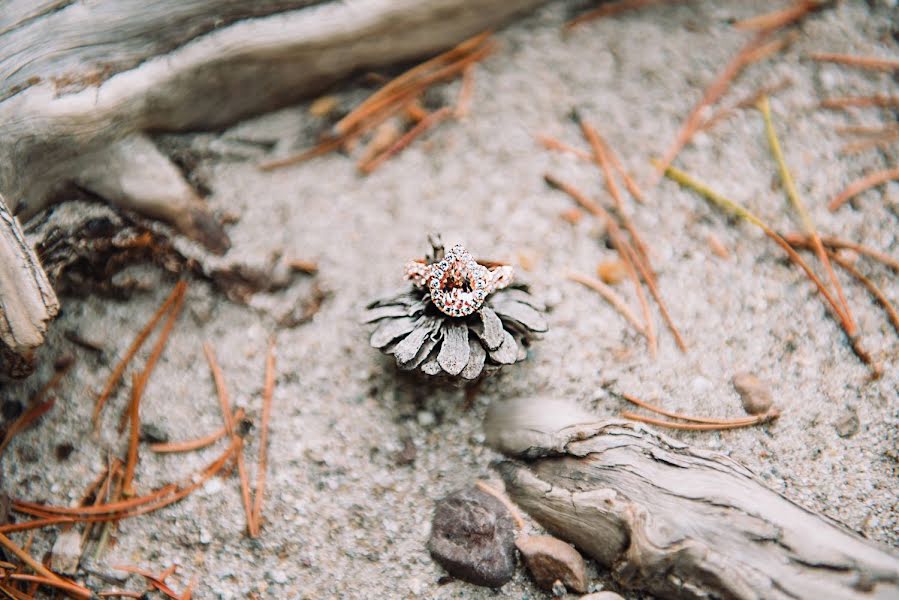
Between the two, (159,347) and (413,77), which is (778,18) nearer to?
(413,77)

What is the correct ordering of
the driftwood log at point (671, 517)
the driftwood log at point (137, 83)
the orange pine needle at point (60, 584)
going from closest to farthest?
the driftwood log at point (671, 517), the orange pine needle at point (60, 584), the driftwood log at point (137, 83)

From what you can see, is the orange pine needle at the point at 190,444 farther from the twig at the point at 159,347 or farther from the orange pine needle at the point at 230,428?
the twig at the point at 159,347

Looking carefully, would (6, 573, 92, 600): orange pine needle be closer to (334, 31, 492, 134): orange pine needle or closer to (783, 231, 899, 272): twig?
(334, 31, 492, 134): orange pine needle

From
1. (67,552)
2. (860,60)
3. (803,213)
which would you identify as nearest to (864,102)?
(860,60)

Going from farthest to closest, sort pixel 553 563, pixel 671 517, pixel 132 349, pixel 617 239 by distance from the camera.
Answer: pixel 617 239
pixel 132 349
pixel 553 563
pixel 671 517

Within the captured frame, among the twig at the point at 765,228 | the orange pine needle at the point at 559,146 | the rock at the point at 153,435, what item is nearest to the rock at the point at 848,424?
the twig at the point at 765,228

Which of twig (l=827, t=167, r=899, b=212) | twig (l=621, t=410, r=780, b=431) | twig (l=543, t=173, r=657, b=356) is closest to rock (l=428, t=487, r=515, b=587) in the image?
twig (l=621, t=410, r=780, b=431)
